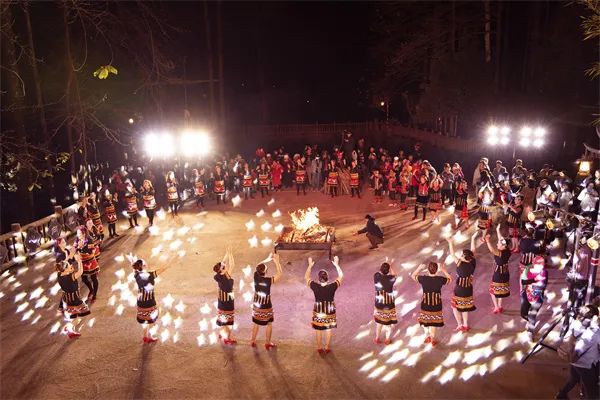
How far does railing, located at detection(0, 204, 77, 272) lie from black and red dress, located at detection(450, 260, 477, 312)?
9117 millimetres

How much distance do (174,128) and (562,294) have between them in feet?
62.6

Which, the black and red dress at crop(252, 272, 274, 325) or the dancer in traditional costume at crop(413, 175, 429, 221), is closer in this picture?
the black and red dress at crop(252, 272, 274, 325)

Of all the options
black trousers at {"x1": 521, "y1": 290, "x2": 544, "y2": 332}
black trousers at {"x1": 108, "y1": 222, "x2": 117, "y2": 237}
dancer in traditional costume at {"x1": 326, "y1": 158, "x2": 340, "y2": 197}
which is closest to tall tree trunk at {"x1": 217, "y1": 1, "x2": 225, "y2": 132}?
dancer in traditional costume at {"x1": 326, "y1": 158, "x2": 340, "y2": 197}

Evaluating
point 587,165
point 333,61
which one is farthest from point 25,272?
point 333,61

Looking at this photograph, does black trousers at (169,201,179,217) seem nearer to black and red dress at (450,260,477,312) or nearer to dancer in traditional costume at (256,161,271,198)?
dancer in traditional costume at (256,161,271,198)

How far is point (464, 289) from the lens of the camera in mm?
8383

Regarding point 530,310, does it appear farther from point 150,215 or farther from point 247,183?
point 247,183

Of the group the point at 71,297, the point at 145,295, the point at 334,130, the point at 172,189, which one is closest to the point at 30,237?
the point at 172,189

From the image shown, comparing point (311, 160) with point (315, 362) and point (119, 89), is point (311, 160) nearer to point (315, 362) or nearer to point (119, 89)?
point (119, 89)

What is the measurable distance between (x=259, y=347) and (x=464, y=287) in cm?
370

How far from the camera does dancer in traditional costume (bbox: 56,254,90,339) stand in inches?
342

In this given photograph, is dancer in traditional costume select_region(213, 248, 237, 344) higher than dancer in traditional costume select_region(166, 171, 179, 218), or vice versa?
dancer in traditional costume select_region(166, 171, 179, 218)

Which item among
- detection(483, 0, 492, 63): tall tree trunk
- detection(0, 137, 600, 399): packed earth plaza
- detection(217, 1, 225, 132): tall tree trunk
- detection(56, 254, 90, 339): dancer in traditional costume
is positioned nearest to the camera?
detection(0, 137, 600, 399): packed earth plaza

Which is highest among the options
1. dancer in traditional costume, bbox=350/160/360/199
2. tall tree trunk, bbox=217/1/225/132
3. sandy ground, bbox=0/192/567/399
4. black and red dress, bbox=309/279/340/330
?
tall tree trunk, bbox=217/1/225/132
